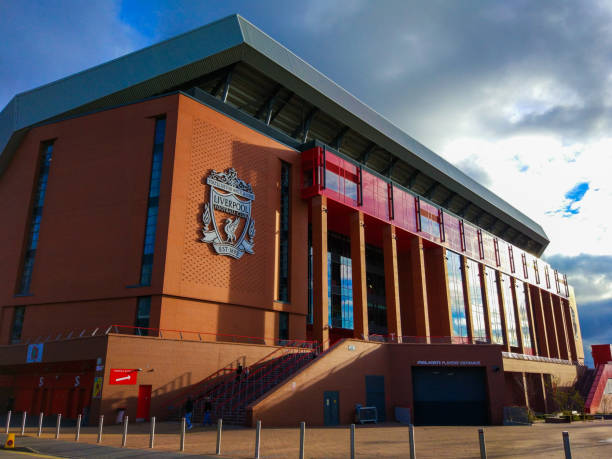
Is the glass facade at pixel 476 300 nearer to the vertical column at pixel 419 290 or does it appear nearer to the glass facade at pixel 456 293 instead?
the glass facade at pixel 456 293

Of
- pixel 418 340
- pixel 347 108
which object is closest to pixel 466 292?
pixel 347 108

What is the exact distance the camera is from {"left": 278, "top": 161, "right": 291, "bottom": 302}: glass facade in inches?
1599

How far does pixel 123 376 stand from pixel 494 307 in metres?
54.4

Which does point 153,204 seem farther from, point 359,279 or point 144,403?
point 359,279

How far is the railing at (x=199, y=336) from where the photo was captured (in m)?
32.0

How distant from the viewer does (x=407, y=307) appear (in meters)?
60.3

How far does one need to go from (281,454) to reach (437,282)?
4625 centimetres

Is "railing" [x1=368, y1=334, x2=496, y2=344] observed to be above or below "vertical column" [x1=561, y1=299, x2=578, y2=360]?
below

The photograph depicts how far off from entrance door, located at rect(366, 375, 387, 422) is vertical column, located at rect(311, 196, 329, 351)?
20.3 ft

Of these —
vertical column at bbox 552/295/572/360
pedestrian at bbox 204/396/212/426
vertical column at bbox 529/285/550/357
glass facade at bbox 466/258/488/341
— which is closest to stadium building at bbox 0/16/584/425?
pedestrian at bbox 204/396/212/426

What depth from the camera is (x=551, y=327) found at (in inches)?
3337

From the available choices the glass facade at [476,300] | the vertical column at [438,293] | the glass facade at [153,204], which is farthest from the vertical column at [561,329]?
the glass facade at [153,204]

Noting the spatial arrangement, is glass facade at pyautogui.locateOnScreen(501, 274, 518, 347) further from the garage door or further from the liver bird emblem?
the liver bird emblem

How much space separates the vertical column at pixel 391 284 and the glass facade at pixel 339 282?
15.6ft
